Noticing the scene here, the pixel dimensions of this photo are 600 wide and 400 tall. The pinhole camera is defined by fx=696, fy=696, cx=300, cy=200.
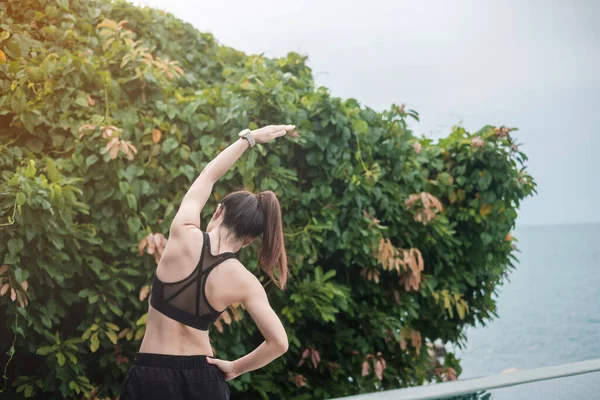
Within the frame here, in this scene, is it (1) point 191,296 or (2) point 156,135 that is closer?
→ (1) point 191,296

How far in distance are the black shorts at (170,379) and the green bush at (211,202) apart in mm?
1598

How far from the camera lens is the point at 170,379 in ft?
7.60

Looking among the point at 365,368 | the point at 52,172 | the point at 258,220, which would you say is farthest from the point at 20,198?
the point at 365,368

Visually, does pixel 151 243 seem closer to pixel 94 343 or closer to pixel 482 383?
pixel 94 343

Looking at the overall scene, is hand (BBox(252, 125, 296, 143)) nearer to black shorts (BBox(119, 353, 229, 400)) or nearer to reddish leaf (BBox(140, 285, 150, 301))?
black shorts (BBox(119, 353, 229, 400))

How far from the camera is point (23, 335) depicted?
3.80 metres

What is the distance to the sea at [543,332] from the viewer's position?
3203 mm

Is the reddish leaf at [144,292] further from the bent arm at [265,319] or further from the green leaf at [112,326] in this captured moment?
the bent arm at [265,319]

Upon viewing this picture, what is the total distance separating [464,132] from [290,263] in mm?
2133

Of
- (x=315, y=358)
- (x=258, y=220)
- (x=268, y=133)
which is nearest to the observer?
(x=258, y=220)

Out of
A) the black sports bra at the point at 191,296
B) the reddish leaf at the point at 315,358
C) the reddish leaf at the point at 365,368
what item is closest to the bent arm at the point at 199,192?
the black sports bra at the point at 191,296

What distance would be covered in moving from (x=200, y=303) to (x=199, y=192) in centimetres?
42

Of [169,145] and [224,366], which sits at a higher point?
[169,145]

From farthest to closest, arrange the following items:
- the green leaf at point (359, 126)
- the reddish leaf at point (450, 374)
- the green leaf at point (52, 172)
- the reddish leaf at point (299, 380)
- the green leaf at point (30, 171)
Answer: the reddish leaf at point (450, 374) → the reddish leaf at point (299, 380) → the green leaf at point (359, 126) → the green leaf at point (52, 172) → the green leaf at point (30, 171)
